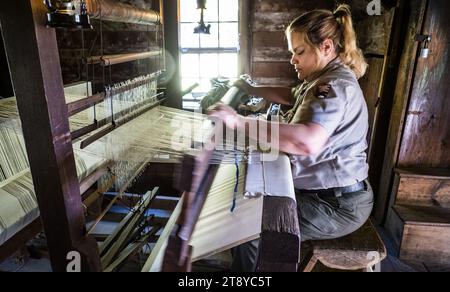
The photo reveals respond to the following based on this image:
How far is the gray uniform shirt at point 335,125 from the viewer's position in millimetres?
1247

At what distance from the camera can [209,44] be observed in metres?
4.49

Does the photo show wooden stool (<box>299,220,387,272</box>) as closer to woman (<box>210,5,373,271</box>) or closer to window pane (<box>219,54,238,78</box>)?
woman (<box>210,5,373,271</box>)

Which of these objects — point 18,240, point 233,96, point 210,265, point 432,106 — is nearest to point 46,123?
point 18,240

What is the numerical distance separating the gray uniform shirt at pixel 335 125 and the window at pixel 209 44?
9.62ft

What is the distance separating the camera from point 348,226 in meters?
1.48

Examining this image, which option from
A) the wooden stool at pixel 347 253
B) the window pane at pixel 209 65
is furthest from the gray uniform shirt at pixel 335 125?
the window pane at pixel 209 65

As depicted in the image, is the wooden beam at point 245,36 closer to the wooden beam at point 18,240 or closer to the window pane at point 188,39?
the window pane at point 188,39

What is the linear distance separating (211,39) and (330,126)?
141 inches

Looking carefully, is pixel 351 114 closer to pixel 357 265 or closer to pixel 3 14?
pixel 357 265

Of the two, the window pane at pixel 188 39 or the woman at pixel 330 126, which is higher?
the window pane at pixel 188 39

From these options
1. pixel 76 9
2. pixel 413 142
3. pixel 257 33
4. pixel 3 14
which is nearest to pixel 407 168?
pixel 413 142

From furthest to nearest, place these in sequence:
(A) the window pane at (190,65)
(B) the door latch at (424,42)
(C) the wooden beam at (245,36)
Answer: (A) the window pane at (190,65) < (C) the wooden beam at (245,36) < (B) the door latch at (424,42)

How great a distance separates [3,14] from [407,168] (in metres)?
2.89
